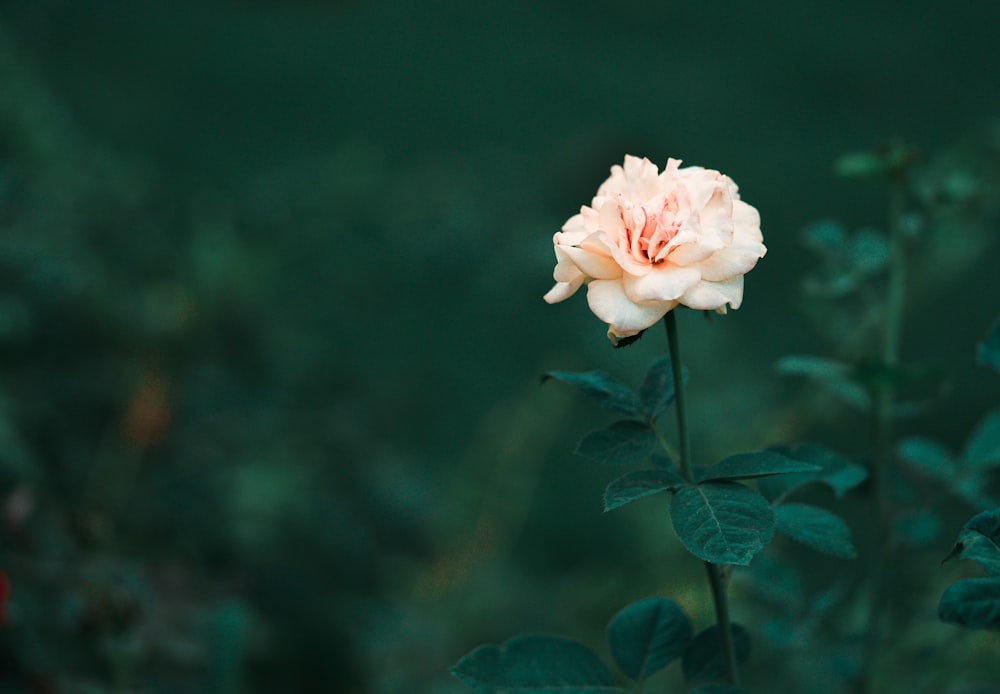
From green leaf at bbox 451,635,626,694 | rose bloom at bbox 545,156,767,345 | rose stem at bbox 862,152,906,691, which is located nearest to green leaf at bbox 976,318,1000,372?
rose stem at bbox 862,152,906,691

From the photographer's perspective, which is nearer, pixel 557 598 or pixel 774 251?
pixel 557 598

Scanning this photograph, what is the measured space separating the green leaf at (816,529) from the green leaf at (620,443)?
0.09m

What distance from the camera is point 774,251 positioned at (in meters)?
2.70

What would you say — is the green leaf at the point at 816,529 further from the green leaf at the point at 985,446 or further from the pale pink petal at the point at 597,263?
the green leaf at the point at 985,446

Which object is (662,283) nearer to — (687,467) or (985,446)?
(687,467)

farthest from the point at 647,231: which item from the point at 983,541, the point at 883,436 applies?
the point at 883,436

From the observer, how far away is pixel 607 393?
1.75 feet

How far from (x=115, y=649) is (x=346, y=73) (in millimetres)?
2805

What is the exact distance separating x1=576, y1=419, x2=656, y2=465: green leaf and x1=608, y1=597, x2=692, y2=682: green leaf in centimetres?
12

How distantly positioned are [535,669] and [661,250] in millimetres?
267

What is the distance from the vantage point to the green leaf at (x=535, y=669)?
20.0 inches

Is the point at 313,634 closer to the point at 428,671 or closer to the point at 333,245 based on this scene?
the point at 428,671

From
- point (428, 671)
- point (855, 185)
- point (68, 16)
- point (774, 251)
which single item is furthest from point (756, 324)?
point (68, 16)

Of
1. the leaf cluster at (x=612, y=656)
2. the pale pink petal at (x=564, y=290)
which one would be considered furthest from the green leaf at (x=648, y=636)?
the pale pink petal at (x=564, y=290)
